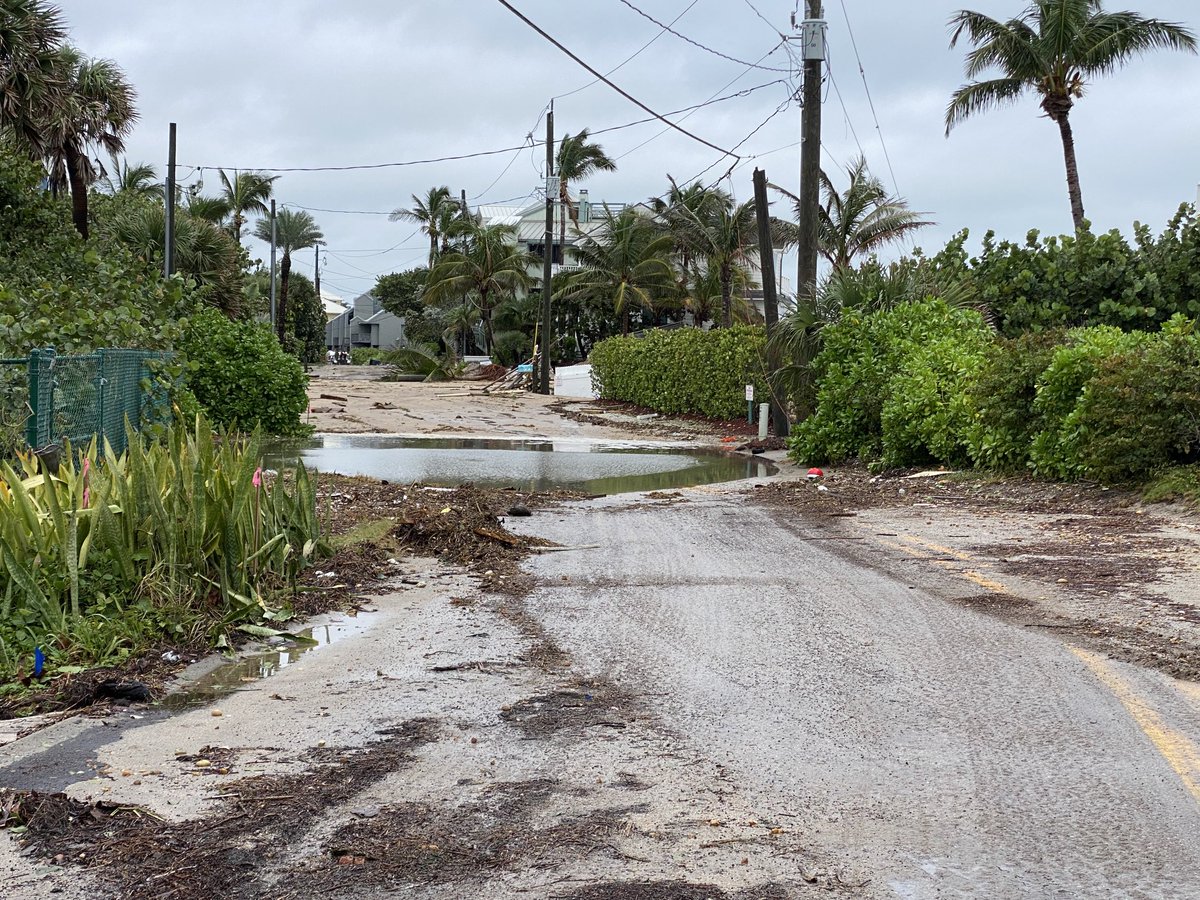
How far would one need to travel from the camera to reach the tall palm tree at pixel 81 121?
90.9 feet

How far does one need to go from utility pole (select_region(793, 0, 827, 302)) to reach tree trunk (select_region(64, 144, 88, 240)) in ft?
53.4

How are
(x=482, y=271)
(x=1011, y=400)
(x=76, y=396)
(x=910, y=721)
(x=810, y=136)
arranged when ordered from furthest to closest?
1. (x=482, y=271)
2. (x=810, y=136)
3. (x=1011, y=400)
4. (x=76, y=396)
5. (x=910, y=721)

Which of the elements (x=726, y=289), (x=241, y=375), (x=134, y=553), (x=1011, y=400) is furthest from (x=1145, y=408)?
(x=726, y=289)

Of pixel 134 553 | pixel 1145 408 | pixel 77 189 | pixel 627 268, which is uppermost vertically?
pixel 627 268

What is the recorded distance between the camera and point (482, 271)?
63156 millimetres

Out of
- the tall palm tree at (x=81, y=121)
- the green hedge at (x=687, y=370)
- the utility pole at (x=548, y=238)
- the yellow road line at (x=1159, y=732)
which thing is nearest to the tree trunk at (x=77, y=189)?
the tall palm tree at (x=81, y=121)

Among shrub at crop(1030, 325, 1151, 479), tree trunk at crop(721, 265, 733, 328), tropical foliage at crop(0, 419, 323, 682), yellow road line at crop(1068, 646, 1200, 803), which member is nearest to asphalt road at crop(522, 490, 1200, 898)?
yellow road line at crop(1068, 646, 1200, 803)

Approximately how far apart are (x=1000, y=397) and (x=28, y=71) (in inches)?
776

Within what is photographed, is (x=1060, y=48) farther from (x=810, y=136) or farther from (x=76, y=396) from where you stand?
(x=76, y=396)

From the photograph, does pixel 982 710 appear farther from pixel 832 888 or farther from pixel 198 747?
pixel 198 747

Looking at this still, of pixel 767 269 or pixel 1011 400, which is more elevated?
pixel 767 269

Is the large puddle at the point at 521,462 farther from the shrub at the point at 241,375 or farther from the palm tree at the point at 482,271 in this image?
the palm tree at the point at 482,271

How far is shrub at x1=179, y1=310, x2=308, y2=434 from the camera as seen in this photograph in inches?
1002

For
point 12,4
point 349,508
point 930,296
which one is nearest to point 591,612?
point 349,508
